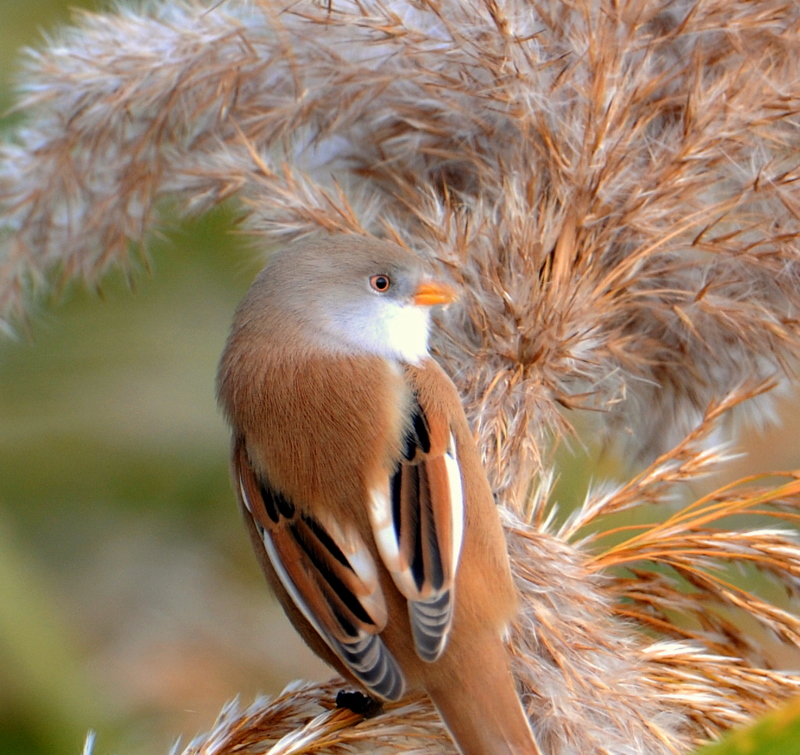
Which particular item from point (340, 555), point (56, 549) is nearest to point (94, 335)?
point (56, 549)

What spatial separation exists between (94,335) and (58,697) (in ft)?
4.19

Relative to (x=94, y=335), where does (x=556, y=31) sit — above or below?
above

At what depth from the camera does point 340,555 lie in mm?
1839

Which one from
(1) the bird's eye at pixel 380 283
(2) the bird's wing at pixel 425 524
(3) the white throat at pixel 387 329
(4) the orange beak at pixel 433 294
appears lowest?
(2) the bird's wing at pixel 425 524

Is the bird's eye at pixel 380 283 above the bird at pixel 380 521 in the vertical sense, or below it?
above

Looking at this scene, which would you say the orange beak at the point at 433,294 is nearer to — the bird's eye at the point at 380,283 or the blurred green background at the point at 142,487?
the bird's eye at the point at 380,283

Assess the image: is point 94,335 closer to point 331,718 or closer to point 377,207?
point 377,207

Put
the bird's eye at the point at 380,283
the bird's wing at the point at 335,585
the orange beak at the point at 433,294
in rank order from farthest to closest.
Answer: the bird's eye at the point at 380,283, the orange beak at the point at 433,294, the bird's wing at the point at 335,585

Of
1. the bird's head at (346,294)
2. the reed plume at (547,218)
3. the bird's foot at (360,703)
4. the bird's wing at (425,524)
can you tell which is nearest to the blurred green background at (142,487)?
the reed plume at (547,218)

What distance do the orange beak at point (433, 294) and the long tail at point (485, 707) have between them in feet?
2.50

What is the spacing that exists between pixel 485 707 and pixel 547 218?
100 centimetres

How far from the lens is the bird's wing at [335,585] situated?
5.77ft

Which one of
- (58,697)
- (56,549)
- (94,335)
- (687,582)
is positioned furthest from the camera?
(94,335)

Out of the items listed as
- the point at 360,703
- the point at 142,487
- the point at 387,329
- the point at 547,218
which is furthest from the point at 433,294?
the point at 142,487
